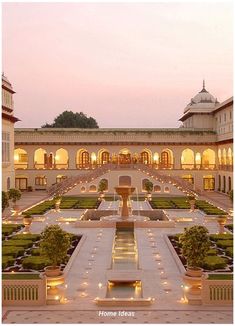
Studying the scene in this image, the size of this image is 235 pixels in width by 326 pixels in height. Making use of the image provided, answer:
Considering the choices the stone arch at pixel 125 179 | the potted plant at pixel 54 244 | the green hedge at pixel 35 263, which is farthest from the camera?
the stone arch at pixel 125 179

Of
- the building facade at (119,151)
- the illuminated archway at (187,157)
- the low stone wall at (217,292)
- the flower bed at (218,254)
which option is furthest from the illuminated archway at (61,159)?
the low stone wall at (217,292)

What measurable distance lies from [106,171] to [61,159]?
37.8 ft

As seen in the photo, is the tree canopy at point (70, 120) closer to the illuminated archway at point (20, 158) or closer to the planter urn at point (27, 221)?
the illuminated archway at point (20, 158)

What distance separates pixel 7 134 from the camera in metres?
49.2

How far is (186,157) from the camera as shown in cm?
6519

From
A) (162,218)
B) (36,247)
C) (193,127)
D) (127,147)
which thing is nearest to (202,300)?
(36,247)

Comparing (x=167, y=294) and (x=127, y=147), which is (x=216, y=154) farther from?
(x=167, y=294)

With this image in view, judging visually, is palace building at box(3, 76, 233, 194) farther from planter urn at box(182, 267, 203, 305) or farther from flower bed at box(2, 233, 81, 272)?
planter urn at box(182, 267, 203, 305)

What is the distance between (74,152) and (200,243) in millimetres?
46701

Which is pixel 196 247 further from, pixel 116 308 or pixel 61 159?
pixel 61 159

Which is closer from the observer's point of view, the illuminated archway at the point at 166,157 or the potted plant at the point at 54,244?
the potted plant at the point at 54,244

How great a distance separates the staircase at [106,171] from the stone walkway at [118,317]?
36.9m

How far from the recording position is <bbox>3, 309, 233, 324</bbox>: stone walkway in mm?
13414

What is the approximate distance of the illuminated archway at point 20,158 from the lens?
62.6 metres
